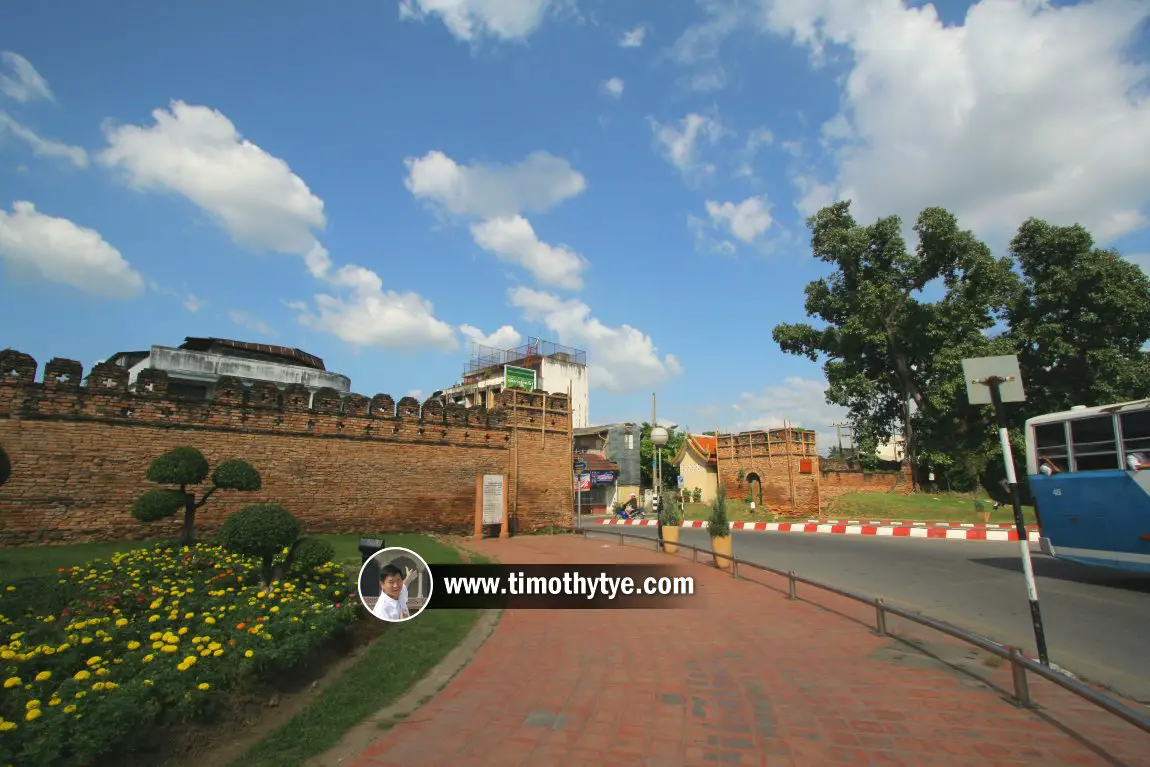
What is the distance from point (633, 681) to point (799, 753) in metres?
1.83

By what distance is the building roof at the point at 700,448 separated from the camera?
40375mm

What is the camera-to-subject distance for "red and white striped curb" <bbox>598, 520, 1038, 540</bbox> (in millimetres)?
16625

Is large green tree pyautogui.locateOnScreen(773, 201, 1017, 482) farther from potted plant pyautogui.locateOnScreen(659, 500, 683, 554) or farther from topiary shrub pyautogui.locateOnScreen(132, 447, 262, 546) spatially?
topiary shrub pyautogui.locateOnScreen(132, 447, 262, 546)

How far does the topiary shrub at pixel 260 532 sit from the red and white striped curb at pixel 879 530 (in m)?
14.3

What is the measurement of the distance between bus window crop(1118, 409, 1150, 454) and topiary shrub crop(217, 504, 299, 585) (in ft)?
41.9

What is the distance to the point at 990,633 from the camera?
7.39m

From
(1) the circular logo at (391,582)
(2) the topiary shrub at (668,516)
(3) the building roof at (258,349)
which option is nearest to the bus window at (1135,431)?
(2) the topiary shrub at (668,516)

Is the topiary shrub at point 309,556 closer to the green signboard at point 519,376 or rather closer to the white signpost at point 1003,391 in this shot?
the white signpost at point 1003,391

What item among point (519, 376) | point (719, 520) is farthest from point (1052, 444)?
point (519, 376)

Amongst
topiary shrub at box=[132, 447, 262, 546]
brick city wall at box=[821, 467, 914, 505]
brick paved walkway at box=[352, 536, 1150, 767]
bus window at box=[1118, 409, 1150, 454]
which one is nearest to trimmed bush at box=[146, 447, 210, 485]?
topiary shrub at box=[132, 447, 262, 546]

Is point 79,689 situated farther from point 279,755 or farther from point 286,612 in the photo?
point 286,612

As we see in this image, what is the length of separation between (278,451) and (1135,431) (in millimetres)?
18388

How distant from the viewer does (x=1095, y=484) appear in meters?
10.2

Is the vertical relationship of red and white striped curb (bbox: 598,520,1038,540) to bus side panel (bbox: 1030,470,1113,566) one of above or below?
below
